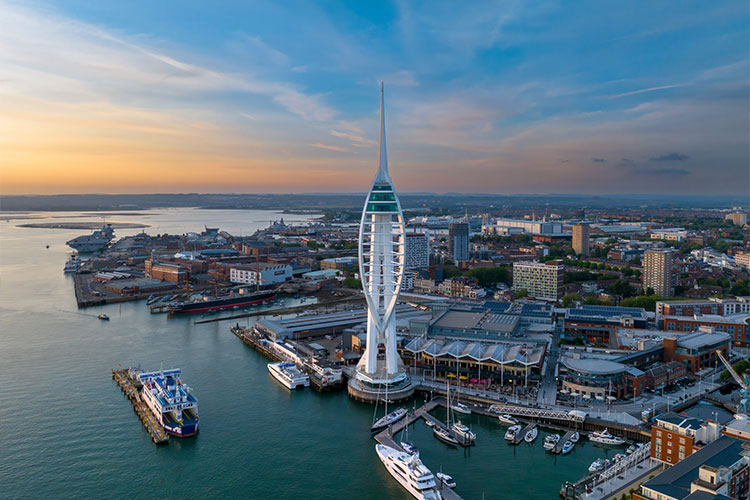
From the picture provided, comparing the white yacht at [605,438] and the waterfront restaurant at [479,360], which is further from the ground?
the waterfront restaurant at [479,360]

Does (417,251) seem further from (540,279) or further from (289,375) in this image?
(289,375)

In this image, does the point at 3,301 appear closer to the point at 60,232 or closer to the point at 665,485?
the point at 665,485

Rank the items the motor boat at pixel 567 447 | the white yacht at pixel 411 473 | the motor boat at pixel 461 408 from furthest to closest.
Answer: the motor boat at pixel 461 408, the motor boat at pixel 567 447, the white yacht at pixel 411 473

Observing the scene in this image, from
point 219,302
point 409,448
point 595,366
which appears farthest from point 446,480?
point 219,302

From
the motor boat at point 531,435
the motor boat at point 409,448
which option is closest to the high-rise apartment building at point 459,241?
the motor boat at point 531,435

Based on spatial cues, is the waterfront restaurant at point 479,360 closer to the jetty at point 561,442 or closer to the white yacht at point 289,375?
the jetty at point 561,442

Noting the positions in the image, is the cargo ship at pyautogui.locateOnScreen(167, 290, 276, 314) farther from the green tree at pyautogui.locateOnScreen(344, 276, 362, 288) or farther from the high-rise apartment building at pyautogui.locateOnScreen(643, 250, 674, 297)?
the high-rise apartment building at pyautogui.locateOnScreen(643, 250, 674, 297)
